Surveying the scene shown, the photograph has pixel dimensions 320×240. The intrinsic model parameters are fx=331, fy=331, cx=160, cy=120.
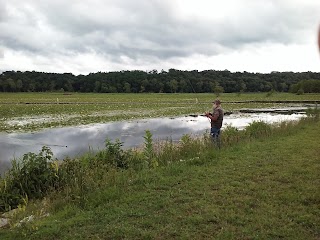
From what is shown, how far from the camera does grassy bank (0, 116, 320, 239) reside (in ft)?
17.2

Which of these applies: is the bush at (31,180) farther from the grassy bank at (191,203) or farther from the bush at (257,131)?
the bush at (257,131)

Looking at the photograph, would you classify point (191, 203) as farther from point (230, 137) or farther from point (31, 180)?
point (230, 137)

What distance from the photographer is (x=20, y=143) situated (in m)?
16.8

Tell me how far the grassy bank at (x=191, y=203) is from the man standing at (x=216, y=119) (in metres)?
2.06

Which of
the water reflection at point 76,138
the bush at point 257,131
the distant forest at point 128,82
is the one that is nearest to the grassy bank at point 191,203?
the bush at point 257,131

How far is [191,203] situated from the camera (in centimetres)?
641

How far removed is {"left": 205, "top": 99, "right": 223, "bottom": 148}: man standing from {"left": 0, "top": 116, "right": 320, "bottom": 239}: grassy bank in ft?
6.76

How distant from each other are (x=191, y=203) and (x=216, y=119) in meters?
6.38

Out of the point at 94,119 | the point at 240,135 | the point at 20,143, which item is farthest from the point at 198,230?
the point at 94,119

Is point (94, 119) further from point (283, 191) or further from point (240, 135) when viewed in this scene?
point (283, 191)

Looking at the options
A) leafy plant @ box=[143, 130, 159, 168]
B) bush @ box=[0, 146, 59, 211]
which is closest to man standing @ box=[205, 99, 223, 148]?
leafy plant @ box=[143, 130, 159, 168]

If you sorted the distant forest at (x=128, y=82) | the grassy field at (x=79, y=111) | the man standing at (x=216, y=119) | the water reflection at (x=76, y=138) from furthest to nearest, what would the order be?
the distant forest at (x=128, y=82), the grassy field at (x=79, y=111), the water reflection at (x=76, y=138), the man standing at (x=216, y=119)

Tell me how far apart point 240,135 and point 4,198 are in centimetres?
1085

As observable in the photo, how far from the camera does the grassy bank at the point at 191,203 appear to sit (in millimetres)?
5234
